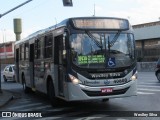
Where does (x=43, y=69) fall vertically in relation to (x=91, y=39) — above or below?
below

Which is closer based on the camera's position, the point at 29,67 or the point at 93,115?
the point at 93,115

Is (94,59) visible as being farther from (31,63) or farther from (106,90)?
(31,63)

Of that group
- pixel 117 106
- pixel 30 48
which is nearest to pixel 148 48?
pixel 30 48

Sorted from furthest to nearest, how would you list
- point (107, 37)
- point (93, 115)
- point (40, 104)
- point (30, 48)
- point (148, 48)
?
point (148, 48)
point (30, 48)
point (40, 104)
point (107, 37)
point (93, 115)

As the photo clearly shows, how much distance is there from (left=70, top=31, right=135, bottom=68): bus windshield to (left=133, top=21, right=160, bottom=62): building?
4118cm

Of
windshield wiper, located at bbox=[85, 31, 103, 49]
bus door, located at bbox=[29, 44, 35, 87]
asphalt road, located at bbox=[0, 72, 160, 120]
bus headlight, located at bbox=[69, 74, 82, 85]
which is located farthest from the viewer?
bus door, located at bbox=[29, 44, 35, 87]

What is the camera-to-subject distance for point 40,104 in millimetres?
14875

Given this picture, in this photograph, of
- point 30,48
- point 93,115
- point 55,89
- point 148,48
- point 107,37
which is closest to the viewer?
point 93,115

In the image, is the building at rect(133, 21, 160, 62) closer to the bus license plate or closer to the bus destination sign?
the bus destination sign

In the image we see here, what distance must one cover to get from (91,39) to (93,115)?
230 cm

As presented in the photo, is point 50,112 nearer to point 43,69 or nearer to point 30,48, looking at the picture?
point 43,69

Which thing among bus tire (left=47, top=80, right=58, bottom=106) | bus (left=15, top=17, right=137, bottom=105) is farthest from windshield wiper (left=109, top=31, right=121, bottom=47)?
bus tire (left=47, top=80, right=58, bottom=106)

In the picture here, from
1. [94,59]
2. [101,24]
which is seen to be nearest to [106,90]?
[94,59]

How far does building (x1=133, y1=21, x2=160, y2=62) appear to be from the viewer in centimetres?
5412
